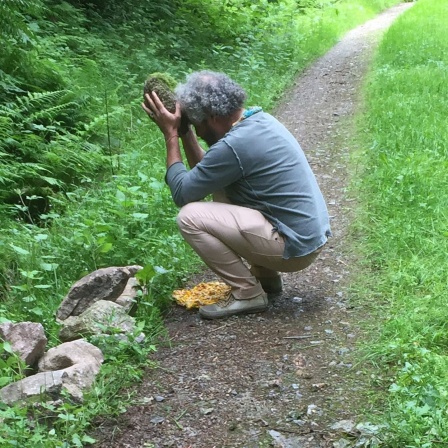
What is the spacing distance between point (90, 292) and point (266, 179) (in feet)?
4.26

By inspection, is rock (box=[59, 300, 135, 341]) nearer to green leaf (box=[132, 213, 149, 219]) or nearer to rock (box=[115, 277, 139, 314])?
rock (box=[115, 277, 139, 314])

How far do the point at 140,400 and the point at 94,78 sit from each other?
602cm

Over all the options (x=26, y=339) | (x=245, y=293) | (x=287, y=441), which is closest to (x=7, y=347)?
(x=26, y=339)

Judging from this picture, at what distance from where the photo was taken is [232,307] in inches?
170

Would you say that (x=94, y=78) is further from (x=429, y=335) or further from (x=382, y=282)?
(x=429, y=335)

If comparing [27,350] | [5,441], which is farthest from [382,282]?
[5,441]

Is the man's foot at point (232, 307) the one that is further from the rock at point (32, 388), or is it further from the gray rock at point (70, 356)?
the rock at point (32, 388)

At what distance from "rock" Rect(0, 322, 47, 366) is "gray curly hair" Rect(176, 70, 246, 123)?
61.9 inches

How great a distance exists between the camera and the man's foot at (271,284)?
15.1ft

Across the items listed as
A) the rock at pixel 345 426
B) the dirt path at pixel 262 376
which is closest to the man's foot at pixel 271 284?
the dirt path at pixel 262 376

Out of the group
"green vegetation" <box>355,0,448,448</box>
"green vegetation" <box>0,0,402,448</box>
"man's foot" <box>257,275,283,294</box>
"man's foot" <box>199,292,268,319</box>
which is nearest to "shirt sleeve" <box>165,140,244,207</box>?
"green vegetation" <box>0,0,402,448</box>

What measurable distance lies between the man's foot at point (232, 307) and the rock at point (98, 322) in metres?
0.53

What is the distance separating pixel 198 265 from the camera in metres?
5.22

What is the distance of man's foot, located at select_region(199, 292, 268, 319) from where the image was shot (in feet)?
14.2
